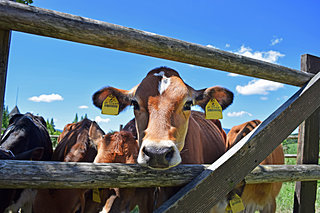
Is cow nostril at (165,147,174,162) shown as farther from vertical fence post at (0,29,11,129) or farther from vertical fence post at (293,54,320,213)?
vertical fence post at (293,54,320,213)

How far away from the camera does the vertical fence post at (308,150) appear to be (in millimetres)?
3102

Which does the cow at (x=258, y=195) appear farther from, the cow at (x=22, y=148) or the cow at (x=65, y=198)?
the cow at (x=22, y=148)

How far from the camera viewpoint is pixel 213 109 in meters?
3.19

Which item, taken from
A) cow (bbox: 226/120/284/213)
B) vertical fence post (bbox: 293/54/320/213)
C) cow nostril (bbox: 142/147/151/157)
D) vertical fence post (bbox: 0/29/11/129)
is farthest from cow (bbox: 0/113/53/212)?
vertical fence post (bbox: 293/54/320/213)

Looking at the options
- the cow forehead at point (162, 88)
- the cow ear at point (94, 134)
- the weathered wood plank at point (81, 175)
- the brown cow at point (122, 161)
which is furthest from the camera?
the cow ear at point (94, 134)

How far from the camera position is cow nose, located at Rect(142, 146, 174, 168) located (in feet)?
6.61

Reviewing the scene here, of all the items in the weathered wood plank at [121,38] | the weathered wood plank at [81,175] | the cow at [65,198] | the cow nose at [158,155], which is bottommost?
the cow at [65,198]

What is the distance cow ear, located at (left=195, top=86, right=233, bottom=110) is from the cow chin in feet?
3.74

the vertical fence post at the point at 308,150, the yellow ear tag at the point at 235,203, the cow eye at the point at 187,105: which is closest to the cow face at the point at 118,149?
the cow eye at the point at 187,105

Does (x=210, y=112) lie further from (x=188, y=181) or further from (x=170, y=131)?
(x=188, y=181)

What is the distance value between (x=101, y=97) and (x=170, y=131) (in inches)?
46.3

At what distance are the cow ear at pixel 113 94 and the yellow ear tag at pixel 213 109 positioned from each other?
972 mm

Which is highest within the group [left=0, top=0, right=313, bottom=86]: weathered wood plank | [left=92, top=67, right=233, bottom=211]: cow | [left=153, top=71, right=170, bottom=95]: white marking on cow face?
[left=0, top=0, right=313, bottom=86]: weathered wood plank

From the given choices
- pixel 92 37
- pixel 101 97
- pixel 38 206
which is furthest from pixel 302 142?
pixel 38 206
